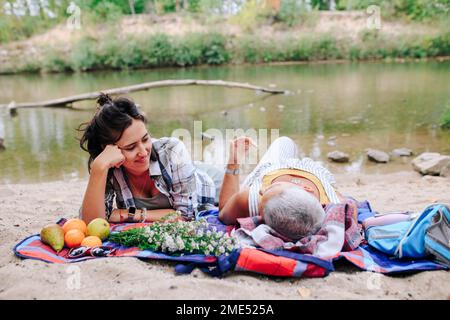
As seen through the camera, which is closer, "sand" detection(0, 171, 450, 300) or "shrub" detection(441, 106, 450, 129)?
"sand" detection(0, 171, 450, 300)

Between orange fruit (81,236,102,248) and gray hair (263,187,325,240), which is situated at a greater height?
gray hair (263,187,325,240)

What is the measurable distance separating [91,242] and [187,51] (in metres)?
27.1

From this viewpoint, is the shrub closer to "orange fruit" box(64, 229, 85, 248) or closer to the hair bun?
the hair bun

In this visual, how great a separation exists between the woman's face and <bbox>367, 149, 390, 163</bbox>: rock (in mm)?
4593

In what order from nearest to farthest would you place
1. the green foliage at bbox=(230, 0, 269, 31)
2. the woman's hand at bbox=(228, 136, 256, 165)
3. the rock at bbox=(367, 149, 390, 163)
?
the woman's hand at bbox=(228, 136, 256, 165) → the rock at bbox=(367, 149, 390, 163) → the green foliage at bbox=(230, 0, 269, 31)

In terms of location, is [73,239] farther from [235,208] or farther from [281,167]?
[281,167]

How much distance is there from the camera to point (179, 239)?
2.65m

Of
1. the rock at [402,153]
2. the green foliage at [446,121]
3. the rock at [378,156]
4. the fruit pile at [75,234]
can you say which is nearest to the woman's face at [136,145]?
the fruit pile at [75,234]

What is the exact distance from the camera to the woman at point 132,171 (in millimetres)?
3119

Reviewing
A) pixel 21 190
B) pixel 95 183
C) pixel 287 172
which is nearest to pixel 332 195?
pixel 287 172

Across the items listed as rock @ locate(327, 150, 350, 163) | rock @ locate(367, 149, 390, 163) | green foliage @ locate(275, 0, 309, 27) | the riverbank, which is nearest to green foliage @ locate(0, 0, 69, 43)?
the riverbank

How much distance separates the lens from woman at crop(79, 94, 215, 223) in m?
3.12

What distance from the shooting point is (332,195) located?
3242 mm

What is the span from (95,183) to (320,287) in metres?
1.76
